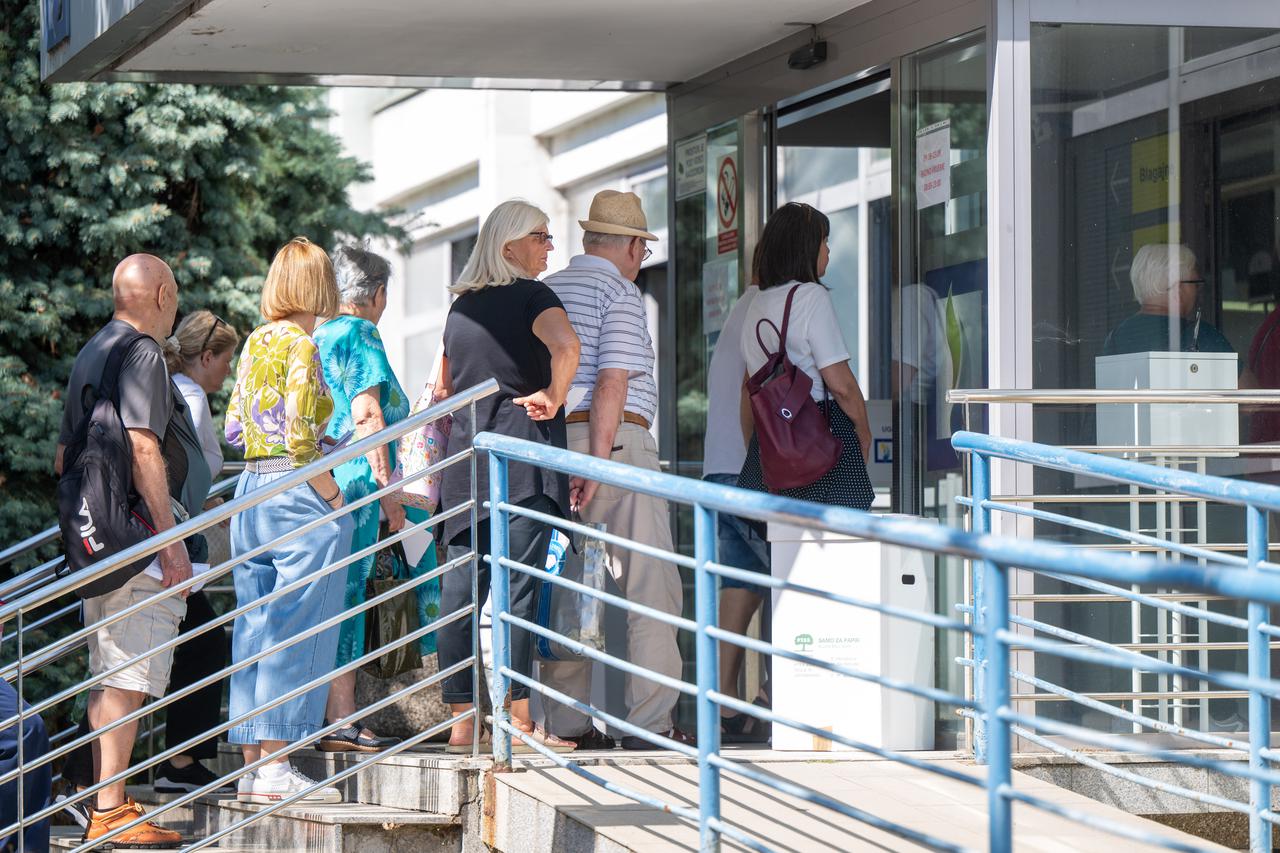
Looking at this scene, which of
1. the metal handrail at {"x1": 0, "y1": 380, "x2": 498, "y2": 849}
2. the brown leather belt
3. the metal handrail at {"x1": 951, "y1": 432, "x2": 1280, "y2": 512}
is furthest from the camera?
the brown leather belt

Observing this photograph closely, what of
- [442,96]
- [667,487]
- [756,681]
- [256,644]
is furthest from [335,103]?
[667,487]

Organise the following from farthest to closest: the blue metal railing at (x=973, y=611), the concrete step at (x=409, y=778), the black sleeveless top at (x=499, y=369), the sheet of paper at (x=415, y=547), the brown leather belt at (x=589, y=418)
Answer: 1. the sheet of paper at (x=415, y=547)
2. the brown leather belt at (x=589, y=418)
3. the black sleeveless top at (x=499, y=369)
4. the concrete step at (x=409, y=778)
5. the blue metal railing at (x=973, y=611)

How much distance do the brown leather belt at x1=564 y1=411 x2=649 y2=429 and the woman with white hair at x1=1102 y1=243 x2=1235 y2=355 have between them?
1592 millimetres

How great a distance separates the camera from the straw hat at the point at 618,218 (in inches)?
234

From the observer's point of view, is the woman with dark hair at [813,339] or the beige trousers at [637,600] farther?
the woman with dark hair at [813,339]

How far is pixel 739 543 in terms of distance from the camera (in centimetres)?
644

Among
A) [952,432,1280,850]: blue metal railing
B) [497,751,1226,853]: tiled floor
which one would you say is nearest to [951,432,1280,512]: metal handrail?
[952,432,1280,850]: blue metal railing

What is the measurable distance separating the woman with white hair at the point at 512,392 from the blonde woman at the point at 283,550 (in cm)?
41

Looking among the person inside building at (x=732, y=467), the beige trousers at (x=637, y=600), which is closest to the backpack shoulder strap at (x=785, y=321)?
the person inside building at (x=732, y=467)

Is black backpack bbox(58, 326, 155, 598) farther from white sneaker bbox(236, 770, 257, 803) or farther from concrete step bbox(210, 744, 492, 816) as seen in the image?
concrete step bbox(210, 744, 492, 816)

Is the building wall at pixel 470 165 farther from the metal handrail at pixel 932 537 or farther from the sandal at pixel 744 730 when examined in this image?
the metal handrail at pixel 932 537

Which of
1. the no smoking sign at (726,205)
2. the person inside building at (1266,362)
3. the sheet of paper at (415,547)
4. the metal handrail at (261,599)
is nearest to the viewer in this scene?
the metal handrail at (261,599)

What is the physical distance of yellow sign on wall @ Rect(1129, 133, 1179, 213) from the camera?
6.07m

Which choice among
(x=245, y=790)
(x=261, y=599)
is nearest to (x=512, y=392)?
(x=261, y=599)
